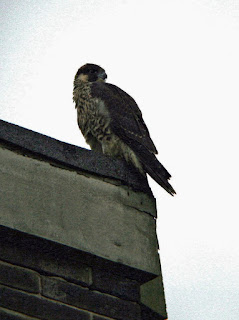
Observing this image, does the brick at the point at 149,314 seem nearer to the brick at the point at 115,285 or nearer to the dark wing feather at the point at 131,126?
the brick at the point at 115,285

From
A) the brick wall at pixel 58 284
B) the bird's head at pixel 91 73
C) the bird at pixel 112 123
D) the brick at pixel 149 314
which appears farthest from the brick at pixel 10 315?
the bird's head at pixel 91 73

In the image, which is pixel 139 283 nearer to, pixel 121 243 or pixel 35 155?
pixel 121 243

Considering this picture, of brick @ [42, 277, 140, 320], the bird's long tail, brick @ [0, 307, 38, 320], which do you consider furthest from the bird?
brick @ [0, 307, 38, 320]

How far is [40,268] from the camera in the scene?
8.06 ft

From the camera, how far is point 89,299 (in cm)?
249

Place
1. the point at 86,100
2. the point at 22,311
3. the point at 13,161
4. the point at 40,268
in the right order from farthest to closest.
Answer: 1. the point at 86,100
2. the point at 13,161
3. the point at 40,268
4. the point at 22,311

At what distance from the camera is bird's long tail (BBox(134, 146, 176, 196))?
385cm

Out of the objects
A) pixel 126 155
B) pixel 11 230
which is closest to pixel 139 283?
pixel 11 230

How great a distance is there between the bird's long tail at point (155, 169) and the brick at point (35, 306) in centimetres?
152

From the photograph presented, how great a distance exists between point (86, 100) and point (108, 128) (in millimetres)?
438

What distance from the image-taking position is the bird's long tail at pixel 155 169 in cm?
385

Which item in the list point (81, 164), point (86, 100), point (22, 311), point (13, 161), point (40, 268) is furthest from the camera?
point (86, 100)

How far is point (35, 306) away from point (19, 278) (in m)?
0.13

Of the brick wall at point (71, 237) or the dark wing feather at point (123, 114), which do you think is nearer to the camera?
the brick wall at point (71, 237)
